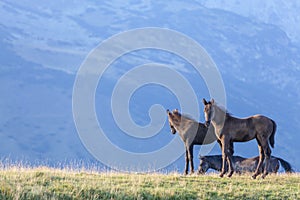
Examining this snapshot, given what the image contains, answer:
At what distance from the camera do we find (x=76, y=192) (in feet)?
43.0

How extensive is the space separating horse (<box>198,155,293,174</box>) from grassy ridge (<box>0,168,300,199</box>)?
5.26m

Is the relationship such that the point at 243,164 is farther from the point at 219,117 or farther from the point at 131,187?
the point at 131,187

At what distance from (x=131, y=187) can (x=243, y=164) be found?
9.30 metres

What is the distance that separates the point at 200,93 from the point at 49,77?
46.5 m

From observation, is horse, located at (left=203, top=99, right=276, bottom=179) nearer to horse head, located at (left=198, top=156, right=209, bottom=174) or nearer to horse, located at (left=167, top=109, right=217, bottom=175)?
horse, located at (left=167, top=109, right=217, bottom=175)

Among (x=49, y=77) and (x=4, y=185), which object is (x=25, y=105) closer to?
(x=49, y=77)

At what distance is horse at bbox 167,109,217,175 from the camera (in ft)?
60.8

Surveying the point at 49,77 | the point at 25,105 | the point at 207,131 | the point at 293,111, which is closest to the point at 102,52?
the point at 49,77

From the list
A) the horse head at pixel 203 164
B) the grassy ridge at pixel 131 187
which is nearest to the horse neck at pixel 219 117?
the grassy ridge at pixel 131 187

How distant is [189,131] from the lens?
18.6 m

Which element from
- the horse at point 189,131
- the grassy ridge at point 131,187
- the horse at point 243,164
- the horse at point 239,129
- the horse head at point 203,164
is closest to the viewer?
the grassy ridge at point 131,187

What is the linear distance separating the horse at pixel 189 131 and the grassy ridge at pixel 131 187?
94.3 inches

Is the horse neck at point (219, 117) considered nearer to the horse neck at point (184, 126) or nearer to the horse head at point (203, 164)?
the horse neck at point (184, 126)

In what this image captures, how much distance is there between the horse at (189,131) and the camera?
18547mm
